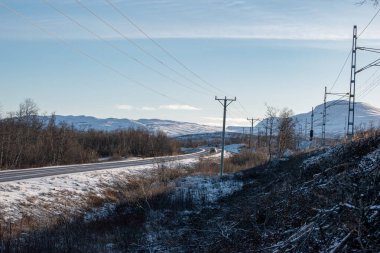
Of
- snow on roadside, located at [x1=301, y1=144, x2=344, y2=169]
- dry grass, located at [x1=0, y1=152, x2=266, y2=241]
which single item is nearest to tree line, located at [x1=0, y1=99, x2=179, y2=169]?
dry grass, located at [x1=0, y1=152, x2=266, y2=241]

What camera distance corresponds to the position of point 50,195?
2620cm

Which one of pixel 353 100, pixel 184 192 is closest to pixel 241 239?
pixel 184 192

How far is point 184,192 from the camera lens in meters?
30.9

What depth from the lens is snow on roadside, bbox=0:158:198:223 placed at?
22.1m

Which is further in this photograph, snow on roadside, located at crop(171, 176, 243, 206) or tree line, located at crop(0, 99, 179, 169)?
tree line, located at crop(0, 99, 179, 169)

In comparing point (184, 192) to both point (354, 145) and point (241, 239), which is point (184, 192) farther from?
point (241, 239)

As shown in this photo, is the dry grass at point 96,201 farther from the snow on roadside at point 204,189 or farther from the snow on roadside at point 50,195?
the snow on roadside at point 204,189

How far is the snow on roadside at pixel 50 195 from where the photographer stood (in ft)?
72.5

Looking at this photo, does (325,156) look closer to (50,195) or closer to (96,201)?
(50,195)

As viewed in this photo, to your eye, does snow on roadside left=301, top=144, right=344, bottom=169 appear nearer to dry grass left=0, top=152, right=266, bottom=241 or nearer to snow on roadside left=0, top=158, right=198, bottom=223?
dry grass left=0, top=152, right=266, bottom=241

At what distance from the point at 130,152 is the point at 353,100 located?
59619mm

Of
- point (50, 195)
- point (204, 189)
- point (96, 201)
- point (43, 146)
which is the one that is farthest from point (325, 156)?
point (43, 146)

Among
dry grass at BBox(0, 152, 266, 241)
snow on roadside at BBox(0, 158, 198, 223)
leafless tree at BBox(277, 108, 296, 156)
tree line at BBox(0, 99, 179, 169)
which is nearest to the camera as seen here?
dry grass at BBox(0, 152, 266, 241)

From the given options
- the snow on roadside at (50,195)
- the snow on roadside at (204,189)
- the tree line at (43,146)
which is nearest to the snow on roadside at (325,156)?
the snow on roadside at (204,189)
